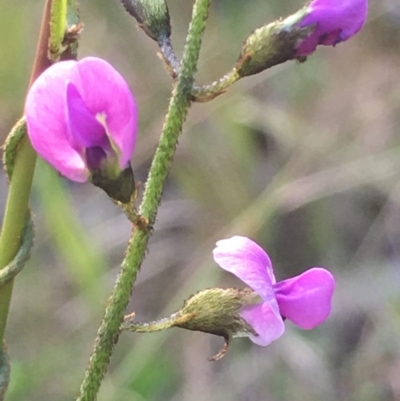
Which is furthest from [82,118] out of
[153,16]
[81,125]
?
[153,16]

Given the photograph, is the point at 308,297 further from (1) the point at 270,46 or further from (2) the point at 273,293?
(1) the point at 270,46

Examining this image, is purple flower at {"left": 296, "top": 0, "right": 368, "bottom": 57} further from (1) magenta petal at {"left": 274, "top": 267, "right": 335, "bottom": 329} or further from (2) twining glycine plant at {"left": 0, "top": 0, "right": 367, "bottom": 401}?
(1) magenta petal at {"left": 274, "top": 267, "right": 335, "bottom": 329}

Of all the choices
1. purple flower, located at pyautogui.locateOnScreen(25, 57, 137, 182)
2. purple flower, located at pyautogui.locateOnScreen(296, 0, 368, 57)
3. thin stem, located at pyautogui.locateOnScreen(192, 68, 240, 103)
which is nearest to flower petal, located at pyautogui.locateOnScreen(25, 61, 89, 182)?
purple flower, located at pyautogui.locateOnScreen(25, 57, 137, 182)

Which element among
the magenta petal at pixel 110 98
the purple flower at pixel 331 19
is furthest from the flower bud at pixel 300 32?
the magenta petal at pixel 110 98

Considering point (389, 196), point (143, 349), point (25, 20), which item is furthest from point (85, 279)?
point (389, 196)

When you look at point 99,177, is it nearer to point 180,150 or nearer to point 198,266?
point 198,266

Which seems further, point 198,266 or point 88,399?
point 198,266

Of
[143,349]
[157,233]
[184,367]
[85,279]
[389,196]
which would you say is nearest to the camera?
[85,279]
